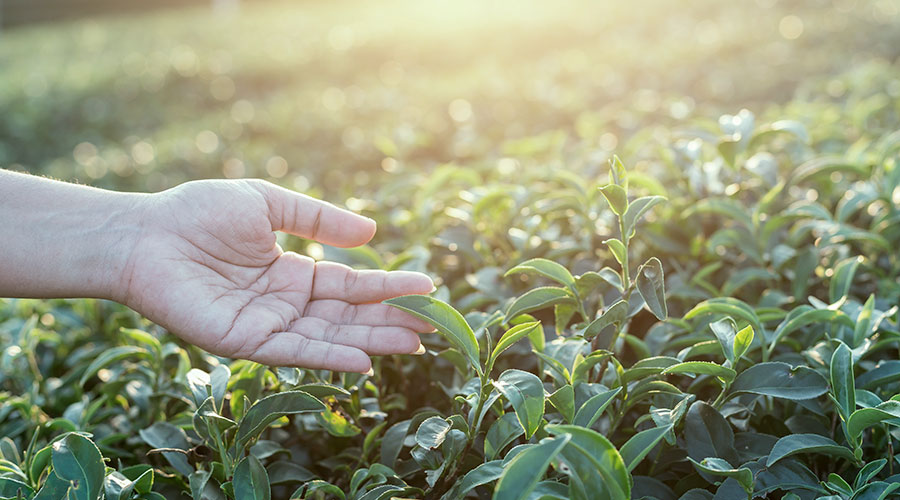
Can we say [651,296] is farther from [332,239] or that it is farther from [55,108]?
[55,108]

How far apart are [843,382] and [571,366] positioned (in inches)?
17.9

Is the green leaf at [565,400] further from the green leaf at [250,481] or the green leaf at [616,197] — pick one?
the green leaf at [250,481]

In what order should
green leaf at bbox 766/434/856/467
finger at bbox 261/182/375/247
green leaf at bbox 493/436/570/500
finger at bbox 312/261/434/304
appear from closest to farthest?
green leaf at bbox 493/436/570/500
green leaf at bbox 766/434/856/467
finger at bbox 312/261/434/304
finger at bbox 261/182/375/247

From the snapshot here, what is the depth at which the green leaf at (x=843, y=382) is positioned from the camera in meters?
1.21

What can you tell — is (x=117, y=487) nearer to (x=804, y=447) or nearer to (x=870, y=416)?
(x=804, y=447)

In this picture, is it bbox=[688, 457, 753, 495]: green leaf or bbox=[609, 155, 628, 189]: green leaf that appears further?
bbox=[609, 155, 628, 189]: green leaf

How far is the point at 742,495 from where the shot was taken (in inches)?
44.8

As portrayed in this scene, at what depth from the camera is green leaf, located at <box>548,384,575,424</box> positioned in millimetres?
1162

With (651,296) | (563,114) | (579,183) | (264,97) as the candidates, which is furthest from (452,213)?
(264,97)

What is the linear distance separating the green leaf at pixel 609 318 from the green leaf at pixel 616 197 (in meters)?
0.17

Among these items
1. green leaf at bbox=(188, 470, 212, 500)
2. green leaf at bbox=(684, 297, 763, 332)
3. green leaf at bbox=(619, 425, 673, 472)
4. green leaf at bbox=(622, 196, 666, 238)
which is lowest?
green leaf at bbox=(188, 470, 212, 500)

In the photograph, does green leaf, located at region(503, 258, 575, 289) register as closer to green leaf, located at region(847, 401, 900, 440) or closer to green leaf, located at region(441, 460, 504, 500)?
green leaf, located at region(441, 460, 504, 500)

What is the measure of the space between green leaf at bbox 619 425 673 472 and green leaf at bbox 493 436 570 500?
8.6 inches

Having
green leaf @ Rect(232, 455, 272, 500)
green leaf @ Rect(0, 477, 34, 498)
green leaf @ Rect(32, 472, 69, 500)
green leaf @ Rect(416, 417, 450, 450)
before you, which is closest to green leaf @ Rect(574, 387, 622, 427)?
green leaf @ Rect(416, 417, 450, 450)
